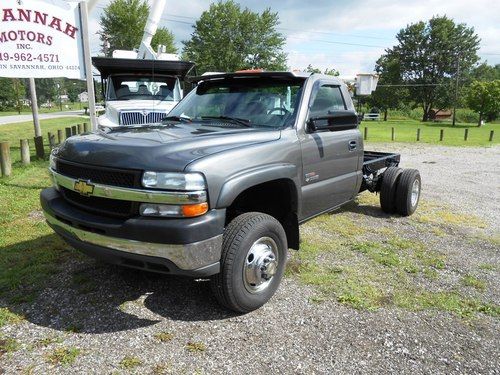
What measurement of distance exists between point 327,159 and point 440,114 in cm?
7222

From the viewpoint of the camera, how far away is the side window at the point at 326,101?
4199mm

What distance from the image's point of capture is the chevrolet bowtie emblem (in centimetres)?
305

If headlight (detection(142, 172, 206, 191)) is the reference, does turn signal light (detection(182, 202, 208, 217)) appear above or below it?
below

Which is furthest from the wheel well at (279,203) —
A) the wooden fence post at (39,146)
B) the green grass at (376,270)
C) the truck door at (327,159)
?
the wooden fence post at (39,146)

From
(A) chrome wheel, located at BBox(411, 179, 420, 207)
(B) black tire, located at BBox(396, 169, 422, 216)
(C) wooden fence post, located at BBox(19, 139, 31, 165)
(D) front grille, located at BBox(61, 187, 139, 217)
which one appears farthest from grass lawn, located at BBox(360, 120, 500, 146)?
(D) front grille, located at BBox(61, 187, 139, 217)

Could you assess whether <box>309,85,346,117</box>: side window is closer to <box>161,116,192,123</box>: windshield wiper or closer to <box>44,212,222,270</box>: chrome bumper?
<box>161,116,192,123</box>: windshield wiper

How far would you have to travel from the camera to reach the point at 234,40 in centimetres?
4697

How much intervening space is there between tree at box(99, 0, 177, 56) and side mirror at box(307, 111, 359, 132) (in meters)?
35.7

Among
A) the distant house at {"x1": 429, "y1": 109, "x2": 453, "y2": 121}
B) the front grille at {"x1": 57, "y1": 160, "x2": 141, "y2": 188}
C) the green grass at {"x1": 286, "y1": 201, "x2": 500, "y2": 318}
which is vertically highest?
the front grille at {"x1": 57, "y1": 160, "x2": 141, "y2": 188}

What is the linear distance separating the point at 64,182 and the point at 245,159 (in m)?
1.47

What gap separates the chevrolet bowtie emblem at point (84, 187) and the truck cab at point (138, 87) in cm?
738

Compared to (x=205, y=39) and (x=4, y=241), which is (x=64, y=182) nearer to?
(x=4, y=241)

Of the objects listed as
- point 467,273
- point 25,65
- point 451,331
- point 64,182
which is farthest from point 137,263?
point 25,65

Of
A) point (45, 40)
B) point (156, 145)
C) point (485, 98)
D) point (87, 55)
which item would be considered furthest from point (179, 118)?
point (485, 98)
